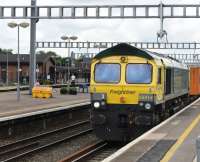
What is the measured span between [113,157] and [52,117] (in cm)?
1357

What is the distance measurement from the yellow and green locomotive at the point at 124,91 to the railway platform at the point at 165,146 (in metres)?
0.81

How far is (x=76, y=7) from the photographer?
3872cm

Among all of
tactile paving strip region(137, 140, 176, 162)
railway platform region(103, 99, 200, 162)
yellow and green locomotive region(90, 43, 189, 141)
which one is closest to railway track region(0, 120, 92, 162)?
yellow and green locomotive region(90, 43, 189, 141)

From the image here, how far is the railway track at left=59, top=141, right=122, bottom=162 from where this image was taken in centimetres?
1490

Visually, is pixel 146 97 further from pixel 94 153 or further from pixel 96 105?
pixel 94 153

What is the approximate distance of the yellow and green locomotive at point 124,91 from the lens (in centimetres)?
1636

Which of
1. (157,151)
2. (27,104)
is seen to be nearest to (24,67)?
(27,104)

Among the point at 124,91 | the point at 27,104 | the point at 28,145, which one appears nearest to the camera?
the point at 124,91

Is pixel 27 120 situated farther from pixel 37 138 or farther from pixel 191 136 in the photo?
pixel 191 136

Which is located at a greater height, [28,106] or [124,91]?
[124,91]

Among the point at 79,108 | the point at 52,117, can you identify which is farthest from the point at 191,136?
the point at 79,108

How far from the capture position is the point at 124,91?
16.5 meters

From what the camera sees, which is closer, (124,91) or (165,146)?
(165,146)

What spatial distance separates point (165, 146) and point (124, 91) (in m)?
4.00
